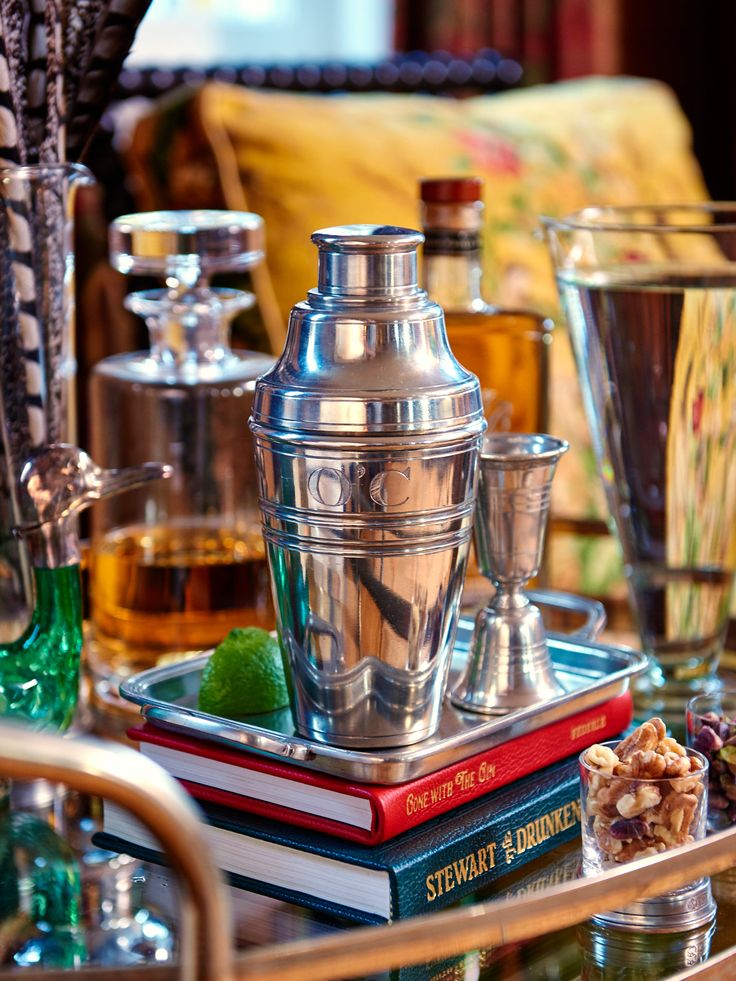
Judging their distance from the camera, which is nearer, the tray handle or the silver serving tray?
the silver serving tray

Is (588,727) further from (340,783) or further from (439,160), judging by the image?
(439,160)

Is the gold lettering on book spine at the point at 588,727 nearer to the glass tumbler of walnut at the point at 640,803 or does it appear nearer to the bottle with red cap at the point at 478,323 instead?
the glass tumbler of walnut at the point at 640,803

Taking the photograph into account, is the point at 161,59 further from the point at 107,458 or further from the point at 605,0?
the point at 107,458

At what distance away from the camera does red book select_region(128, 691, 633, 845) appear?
23.9 inches

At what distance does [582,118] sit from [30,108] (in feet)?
3.71

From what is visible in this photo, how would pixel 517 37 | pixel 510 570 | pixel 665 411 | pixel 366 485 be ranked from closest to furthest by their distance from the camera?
pixel 366 485 < pixel 510 570 < pixel 665 411 < pixel 517 37

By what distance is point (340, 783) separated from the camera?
0.61m

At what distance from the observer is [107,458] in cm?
99

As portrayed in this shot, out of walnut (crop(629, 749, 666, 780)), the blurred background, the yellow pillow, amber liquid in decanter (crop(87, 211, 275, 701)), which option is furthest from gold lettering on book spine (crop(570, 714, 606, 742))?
the blurred background

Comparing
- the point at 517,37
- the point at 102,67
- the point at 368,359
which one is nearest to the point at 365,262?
the point at 368,359

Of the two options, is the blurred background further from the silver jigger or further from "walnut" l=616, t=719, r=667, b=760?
"walnut" l=616, t=719, r=667, b=760

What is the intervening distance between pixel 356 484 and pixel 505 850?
0.19m

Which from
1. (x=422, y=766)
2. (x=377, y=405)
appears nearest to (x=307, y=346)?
(x=377, y=405)

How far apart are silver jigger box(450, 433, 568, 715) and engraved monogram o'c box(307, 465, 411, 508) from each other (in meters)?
0.10
